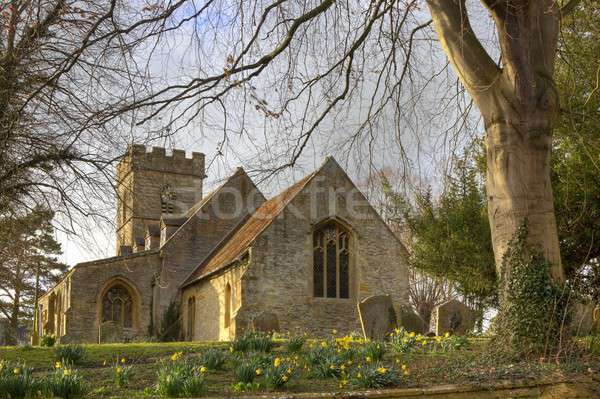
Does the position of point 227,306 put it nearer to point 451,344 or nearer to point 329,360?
point 451,344

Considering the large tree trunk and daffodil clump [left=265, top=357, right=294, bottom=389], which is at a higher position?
the large tree trunk

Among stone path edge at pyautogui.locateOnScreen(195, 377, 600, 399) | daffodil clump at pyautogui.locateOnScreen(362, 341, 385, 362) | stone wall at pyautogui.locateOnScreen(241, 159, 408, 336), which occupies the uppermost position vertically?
stone wall at pyautogui.locateOnScreen(241, 159, 408, 336)

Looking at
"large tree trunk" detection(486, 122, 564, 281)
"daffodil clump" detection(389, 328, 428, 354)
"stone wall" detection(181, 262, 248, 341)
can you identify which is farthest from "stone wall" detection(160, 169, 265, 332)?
"large tree trunk" detection(486, 122, 564, 281)

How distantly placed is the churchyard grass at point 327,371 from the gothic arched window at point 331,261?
1304 cm

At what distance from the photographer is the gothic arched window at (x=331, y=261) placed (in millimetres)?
23281

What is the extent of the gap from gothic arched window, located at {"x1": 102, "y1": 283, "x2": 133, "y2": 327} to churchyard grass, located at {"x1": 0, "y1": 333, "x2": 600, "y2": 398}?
60.6 feet

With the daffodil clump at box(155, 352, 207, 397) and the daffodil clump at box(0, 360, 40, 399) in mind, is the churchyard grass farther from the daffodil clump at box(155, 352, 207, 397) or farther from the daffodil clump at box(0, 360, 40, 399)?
the daffodil clump at box(0, 360, 40, 399)

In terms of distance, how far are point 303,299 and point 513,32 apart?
15011 millimetres

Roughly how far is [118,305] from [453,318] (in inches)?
663

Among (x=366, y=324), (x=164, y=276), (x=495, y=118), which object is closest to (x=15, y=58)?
(x=495, y=118)

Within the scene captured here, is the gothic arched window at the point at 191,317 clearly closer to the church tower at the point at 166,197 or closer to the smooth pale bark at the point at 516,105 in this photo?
the church tower at the point at 166,197

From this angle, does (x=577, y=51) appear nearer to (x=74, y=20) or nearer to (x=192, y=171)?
(x=74, y=20)

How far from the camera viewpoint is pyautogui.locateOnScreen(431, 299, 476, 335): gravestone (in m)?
15.1

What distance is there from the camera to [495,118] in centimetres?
866
